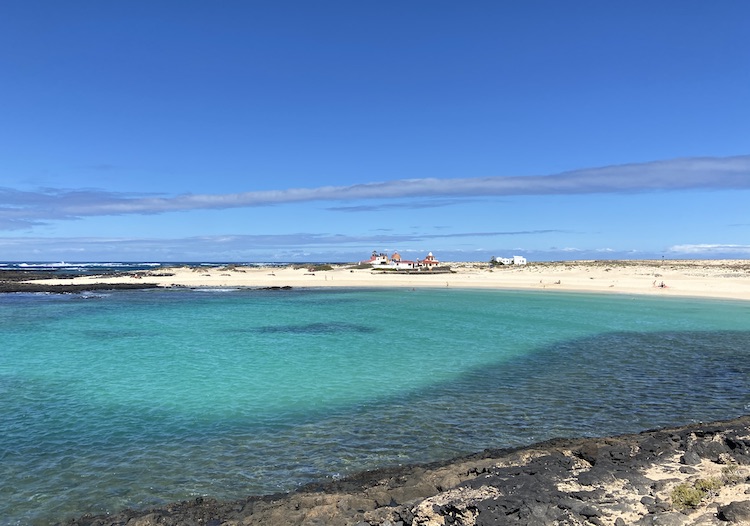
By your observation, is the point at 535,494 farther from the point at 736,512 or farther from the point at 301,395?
the point at 301,395

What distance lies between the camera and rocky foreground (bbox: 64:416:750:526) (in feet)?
19.5

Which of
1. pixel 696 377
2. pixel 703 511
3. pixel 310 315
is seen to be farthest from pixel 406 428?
pixel 310 315

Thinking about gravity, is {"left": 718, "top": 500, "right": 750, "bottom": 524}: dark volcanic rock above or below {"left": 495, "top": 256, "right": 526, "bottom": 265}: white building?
below

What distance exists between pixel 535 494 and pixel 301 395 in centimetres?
818

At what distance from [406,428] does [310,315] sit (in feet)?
79.1

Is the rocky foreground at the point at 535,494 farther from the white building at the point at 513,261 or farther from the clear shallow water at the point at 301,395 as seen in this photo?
the white building at the point at 513,261

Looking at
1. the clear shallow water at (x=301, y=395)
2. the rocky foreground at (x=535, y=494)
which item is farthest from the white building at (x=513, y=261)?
the rocky foreground at (x=535, y=494)

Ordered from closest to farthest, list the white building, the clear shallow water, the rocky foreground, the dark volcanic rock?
1. the dark volcanic rock
2. the rocky foreground
3. the clear shallow water
4. the white building

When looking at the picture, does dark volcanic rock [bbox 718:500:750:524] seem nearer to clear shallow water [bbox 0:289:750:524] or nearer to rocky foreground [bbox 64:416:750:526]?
rocky foreground [bbox 64:416:750:526]

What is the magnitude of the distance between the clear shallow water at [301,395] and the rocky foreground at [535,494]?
0.85 metres

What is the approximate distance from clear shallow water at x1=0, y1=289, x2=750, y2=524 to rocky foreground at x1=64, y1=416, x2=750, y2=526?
0.85 meters

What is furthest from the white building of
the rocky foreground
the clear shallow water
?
the rocky foreground

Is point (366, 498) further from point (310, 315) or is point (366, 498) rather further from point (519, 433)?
point (310, 315)

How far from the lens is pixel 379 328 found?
27438 millimetres
